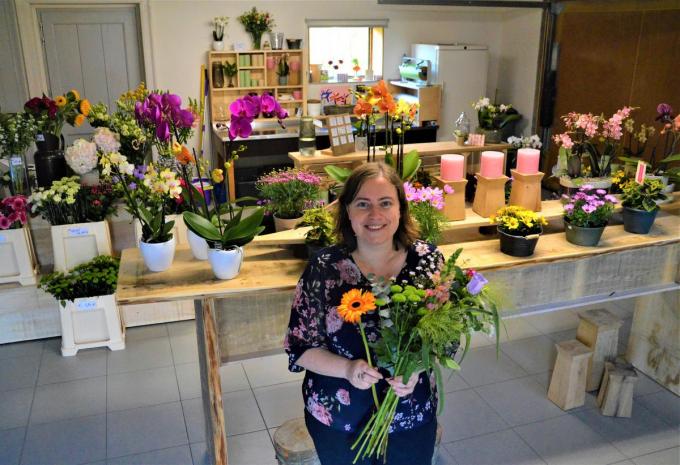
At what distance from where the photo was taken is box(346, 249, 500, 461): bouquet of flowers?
5.53 feet

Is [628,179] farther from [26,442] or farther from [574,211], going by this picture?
[26,442]

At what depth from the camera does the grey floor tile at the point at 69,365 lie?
3682 millimetres

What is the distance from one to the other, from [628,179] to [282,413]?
233cm

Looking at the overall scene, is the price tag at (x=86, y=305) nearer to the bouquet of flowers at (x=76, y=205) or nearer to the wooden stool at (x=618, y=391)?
the bouquet of flowers at (x=76, y=205)

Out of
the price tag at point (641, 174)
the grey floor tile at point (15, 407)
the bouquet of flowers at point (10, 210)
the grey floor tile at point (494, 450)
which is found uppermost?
the price tag at point (641, 174)

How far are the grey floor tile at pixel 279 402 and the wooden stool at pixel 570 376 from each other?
146 centimetres

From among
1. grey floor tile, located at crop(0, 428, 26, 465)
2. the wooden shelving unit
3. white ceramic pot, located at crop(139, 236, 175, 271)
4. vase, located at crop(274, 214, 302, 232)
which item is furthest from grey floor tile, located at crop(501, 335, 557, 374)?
the wooden shelving unit

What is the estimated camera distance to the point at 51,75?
659 cm

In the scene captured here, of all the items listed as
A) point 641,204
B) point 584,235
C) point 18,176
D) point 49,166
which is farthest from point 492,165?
point 18,176

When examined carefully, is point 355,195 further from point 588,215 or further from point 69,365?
point 69,365

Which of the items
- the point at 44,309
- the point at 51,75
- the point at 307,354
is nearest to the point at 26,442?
the point at 44,309

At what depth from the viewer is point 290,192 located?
114 inches

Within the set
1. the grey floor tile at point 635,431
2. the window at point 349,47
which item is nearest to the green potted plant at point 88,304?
the grey floor tile at point 635,431

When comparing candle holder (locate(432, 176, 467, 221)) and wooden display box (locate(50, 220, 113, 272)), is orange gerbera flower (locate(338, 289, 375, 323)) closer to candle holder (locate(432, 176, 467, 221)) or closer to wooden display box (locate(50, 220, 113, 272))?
candle holder (locate(432, 176, 467, 221))
